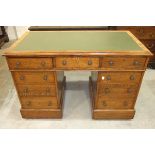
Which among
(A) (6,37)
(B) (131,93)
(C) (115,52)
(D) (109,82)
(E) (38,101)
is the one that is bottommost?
(A) (6,37)

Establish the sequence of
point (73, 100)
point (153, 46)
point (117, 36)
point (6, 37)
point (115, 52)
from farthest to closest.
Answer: point (6, 37) → point (153, 46) → point (73, 100) → point (117, 36) → point (115, 52)

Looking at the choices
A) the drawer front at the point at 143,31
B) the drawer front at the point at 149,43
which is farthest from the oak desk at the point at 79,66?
the drawer front at the point at 149,43

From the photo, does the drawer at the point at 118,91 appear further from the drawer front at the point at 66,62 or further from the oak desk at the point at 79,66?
the drawer front at the point at 66,62

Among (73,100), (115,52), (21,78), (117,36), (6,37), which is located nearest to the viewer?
(115,52)

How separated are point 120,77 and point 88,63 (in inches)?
14.4

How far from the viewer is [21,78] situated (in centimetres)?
160

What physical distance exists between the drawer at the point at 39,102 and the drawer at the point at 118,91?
53 cm

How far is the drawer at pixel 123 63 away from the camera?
56.9 inches

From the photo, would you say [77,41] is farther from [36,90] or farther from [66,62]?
[36,90]

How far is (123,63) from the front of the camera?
1.48 metres
